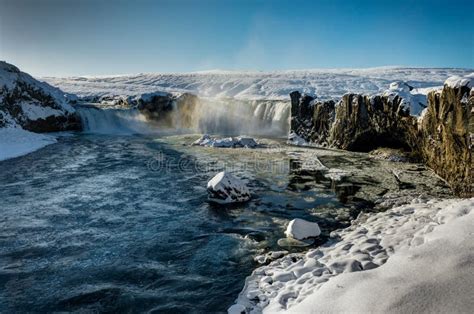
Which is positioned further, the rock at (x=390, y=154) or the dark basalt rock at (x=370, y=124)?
the dark basalt rock at (x=370, y=124)

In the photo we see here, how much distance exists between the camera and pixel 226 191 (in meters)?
12.7

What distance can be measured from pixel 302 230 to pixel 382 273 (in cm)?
330

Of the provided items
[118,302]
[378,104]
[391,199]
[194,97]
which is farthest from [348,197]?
[194,97]

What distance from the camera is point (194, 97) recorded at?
4312 cm

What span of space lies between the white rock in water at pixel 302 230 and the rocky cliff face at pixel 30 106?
28996mm

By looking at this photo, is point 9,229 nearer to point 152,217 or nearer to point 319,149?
point 152,217

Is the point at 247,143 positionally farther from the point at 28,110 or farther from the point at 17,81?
the point at 17,81

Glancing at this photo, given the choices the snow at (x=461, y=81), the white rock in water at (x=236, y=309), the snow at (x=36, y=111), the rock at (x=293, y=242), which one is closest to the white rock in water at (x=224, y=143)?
the snow at (x=461, y=81)

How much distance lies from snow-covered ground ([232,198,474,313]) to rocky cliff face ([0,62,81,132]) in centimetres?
3042

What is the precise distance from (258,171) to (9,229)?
10.6 metres

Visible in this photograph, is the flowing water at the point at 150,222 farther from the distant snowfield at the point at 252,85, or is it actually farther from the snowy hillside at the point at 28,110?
the distant snowfield at the point at 252,85

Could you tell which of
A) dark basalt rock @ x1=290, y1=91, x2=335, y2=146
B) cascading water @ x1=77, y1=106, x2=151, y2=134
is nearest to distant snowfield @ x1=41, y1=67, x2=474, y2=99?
cascading water @ x1=77, y1=106, x2=151, y2=134

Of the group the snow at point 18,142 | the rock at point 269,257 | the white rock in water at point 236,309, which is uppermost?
the snow at point 18,142

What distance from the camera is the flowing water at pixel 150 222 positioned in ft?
22.8
